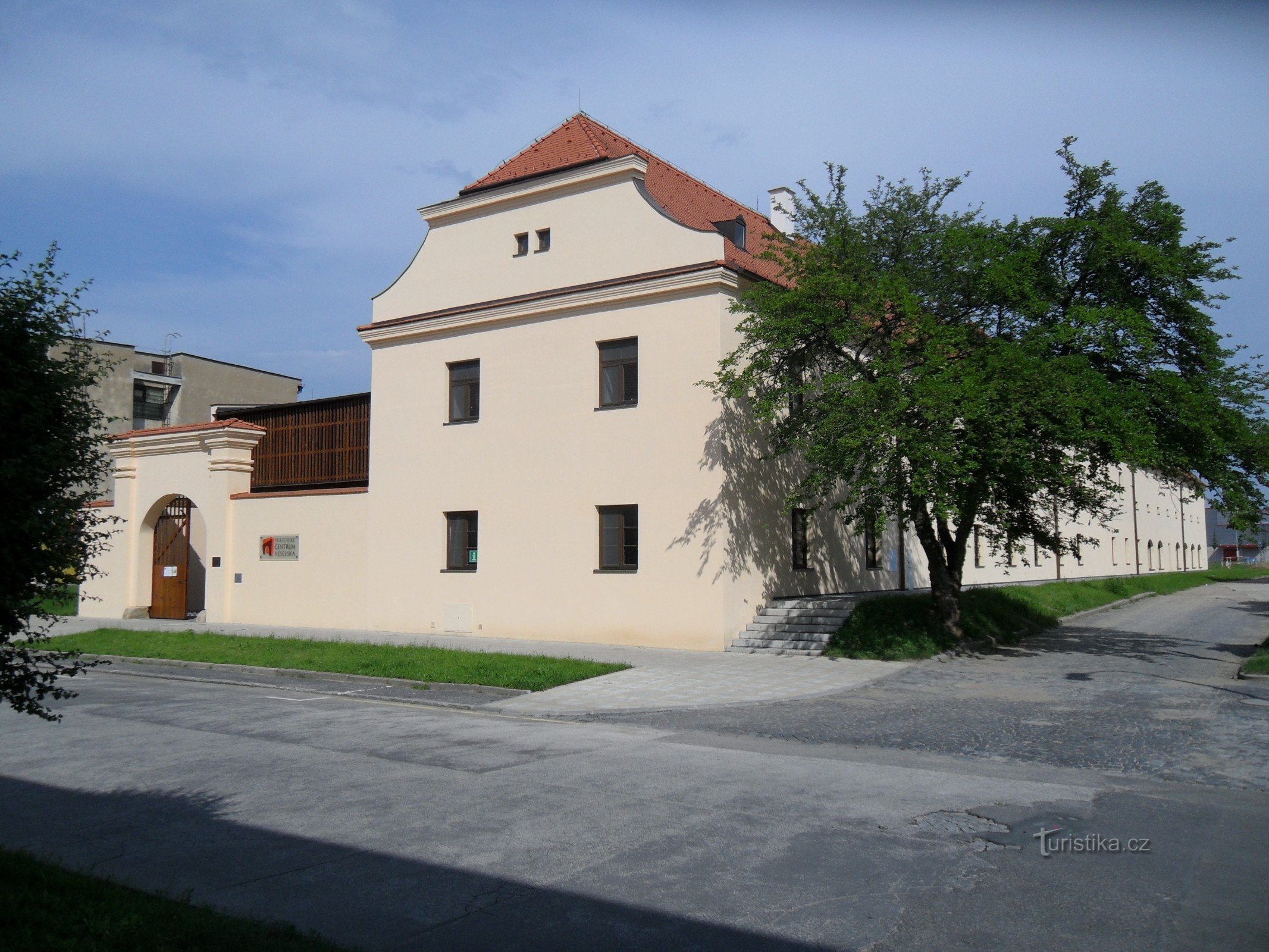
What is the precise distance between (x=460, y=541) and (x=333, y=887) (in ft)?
55.1

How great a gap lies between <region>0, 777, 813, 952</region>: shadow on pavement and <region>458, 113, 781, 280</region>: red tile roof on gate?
15855 mm

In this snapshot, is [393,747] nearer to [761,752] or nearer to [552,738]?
[552,738]

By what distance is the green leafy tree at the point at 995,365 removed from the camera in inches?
577

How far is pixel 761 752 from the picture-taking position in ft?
31.3

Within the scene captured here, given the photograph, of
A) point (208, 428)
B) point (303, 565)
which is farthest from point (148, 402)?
point (303, 565)

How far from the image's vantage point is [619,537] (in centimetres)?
1983

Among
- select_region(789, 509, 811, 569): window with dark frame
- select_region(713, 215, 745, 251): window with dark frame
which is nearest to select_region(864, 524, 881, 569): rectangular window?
select_region(789, 509, 811, 569): window with dark frame

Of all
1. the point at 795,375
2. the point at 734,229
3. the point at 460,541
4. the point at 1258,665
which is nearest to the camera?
the point at 1258,665

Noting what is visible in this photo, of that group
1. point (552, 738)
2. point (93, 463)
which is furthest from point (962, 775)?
point (93, 463)

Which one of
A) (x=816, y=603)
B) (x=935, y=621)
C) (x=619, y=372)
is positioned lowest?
(x=935, y=621)

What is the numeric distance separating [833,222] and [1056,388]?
5.34 m

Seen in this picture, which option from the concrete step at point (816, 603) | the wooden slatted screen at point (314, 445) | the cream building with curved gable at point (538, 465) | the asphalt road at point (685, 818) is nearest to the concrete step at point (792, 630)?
the cream building with curved gable at point (538, 465)

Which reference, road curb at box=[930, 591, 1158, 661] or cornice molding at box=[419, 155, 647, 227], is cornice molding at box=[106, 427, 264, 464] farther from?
road curb at box=[930, 591, 1158, 661]

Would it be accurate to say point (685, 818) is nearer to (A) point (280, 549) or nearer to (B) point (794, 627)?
(B) point (794, 627)
